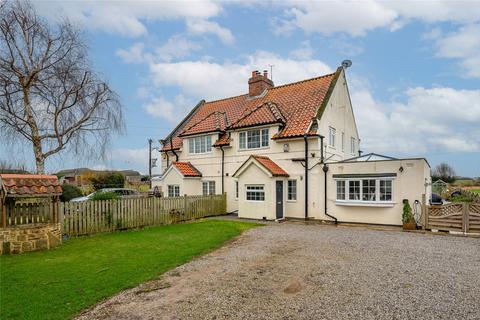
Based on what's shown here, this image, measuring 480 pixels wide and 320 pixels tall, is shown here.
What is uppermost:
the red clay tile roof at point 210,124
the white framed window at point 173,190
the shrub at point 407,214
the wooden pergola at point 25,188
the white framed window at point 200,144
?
the red clay tile roof at point 210,124

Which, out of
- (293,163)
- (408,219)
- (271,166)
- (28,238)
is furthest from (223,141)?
(28,238)

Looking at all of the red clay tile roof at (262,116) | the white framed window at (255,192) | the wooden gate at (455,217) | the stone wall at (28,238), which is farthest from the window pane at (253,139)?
the stone wall at (28,238)

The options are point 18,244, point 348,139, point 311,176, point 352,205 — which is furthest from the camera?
point 348,139

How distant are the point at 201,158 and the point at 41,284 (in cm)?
1723

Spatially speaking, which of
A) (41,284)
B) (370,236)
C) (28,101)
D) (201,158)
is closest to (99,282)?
(41,284)

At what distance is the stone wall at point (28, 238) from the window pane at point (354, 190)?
47.0ft

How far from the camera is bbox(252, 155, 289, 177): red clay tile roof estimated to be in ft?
59.8

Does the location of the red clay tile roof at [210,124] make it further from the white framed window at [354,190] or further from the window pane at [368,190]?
the window pane at [368,190]

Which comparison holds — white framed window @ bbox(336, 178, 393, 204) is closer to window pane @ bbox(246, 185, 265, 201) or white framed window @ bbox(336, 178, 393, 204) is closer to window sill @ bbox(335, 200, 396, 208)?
window sill @ bbox(335, 200, 396, 208)

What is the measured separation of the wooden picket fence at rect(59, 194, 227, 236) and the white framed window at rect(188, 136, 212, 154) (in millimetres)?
4751

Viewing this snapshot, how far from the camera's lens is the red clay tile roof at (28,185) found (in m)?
10.5

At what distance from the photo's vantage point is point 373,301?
20.3ft

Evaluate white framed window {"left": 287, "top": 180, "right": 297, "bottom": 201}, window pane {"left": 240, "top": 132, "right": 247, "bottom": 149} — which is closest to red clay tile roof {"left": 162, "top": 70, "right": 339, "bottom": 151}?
window pane {"left": 240, "top": 132, "right": 247, "bottom": 149}

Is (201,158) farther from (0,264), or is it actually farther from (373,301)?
(373,301)
